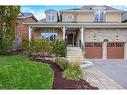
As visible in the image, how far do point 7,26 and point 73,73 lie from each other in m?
9.11

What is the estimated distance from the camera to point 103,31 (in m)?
26.8

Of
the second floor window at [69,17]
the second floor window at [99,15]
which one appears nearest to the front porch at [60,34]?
the second floor window at [69,17]

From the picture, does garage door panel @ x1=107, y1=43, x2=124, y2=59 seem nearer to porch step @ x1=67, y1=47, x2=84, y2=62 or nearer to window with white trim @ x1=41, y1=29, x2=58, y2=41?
porch step @ x1=67, y1=47, x2=84, y2=62

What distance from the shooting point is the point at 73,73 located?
44.5 feet

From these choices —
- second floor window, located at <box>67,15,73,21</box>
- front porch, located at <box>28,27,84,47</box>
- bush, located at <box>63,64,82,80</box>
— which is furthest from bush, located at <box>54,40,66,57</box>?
bush, located at <box>63,64,82,80</box>

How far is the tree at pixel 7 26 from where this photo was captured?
20641 millimetres

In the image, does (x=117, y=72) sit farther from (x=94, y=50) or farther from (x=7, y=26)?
(x=94, y=50)

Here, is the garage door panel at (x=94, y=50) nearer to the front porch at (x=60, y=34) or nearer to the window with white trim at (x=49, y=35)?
the front porch at (x=60, y=34)

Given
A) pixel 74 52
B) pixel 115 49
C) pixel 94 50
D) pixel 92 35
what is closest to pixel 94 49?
pixel 94 50

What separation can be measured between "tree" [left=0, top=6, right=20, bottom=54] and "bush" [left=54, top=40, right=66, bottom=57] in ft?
11.9

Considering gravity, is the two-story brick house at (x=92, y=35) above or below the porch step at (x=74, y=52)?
above

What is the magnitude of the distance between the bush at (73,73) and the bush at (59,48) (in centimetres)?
881

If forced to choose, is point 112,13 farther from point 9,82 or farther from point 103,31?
point 9,82
